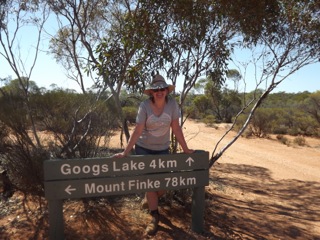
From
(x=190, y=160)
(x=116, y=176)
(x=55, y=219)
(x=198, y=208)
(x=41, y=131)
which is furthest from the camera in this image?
(x=41, y=131)

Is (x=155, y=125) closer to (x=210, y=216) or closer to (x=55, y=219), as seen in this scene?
(x=55, y=219)

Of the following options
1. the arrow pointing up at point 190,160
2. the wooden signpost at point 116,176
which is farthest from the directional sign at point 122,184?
the arrow pointing up at point 190,160

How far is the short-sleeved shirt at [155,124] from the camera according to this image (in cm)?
361

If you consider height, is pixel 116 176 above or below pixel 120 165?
below

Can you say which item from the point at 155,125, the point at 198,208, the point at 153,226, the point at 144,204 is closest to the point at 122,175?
the point at 155,125

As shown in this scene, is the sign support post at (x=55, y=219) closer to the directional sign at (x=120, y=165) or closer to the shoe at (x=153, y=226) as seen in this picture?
the directional sign at (x=120, y=165)

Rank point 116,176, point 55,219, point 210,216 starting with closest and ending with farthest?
point 55,219 < point 116,176 < point 210,216

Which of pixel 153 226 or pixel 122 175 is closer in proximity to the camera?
pixel 122 175

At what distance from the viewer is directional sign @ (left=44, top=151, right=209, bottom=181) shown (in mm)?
3129

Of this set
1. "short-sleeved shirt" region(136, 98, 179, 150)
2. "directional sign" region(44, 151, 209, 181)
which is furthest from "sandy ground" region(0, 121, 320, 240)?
"short-sleeved shirt" region(136, 98, 179, 150)

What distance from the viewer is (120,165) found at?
332 centimetres

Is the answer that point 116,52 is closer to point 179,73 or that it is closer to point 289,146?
point 179,73

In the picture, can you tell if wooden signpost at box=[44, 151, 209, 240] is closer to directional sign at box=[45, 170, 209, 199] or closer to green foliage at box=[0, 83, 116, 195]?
directional sign at box=[45, 170, 209, 199]

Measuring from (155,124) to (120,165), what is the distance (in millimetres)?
622
